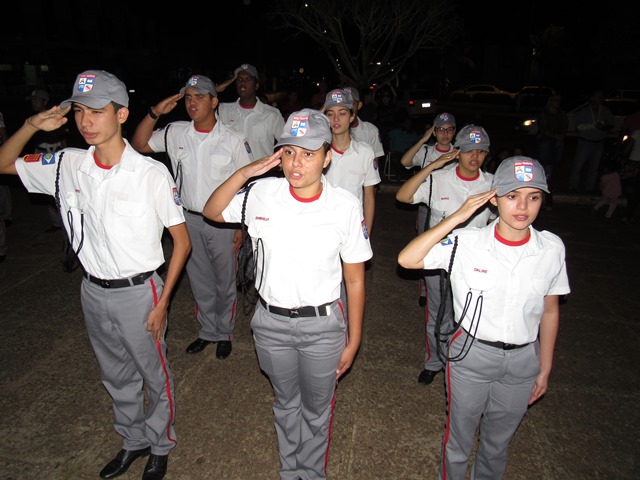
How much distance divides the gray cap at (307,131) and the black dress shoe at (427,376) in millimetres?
2650

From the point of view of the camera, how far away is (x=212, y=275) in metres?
4.69

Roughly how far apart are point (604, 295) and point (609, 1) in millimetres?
31076

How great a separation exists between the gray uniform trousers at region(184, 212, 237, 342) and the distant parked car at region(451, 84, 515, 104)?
104 ft

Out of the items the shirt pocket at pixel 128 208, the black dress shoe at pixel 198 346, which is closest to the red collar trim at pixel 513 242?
the shirt pocket at pixel 128 208

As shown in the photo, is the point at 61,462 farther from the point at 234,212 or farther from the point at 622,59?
the point at 622,59

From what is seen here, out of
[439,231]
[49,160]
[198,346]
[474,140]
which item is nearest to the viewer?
[439,231]

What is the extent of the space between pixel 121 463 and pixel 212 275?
1848 millimetres

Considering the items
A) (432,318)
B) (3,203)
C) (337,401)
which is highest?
(3,203)

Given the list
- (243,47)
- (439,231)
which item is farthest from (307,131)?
(243,47)

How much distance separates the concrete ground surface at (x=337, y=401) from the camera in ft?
11.4

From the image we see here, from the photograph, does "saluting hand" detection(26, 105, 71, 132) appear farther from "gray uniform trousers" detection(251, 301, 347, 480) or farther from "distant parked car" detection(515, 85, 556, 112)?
"distant parked car" detection(515, 85, 556, 112)

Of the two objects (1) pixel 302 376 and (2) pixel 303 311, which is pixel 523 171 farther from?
(1) pixel 302 376

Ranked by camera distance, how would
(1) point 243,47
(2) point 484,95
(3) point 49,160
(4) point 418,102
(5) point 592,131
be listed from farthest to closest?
(1) point 243,47, (2) point 484,95, (4) point 418,102, (5) point 592,131, (3) point 49,160

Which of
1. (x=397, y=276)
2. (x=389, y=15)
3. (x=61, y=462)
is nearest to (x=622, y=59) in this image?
(x=389, y=15)
